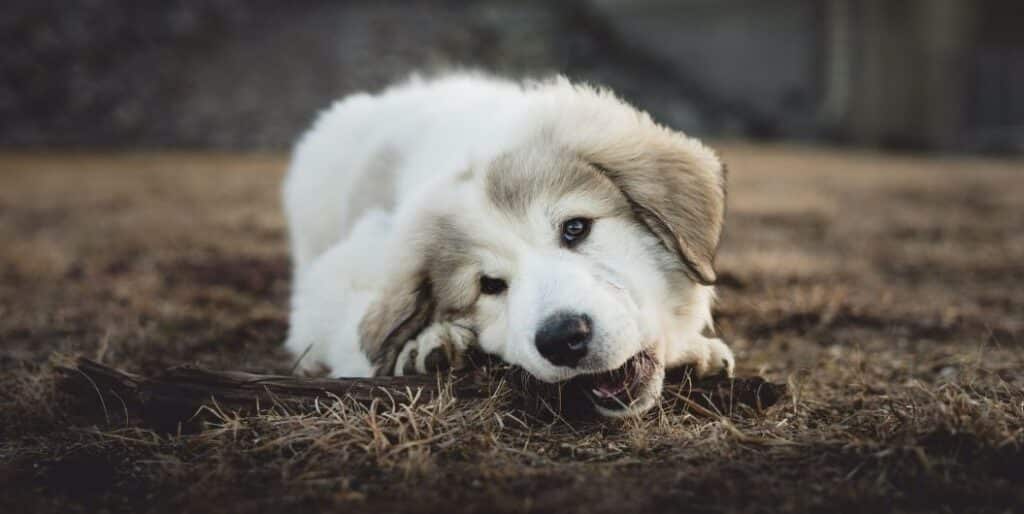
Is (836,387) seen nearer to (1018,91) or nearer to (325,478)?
(325,478)

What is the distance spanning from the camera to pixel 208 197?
7289 millimetres

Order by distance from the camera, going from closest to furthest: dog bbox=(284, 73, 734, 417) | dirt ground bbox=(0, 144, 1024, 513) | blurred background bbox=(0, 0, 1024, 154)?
dirt ground bbox=(0, 144, 1024, 513) → dog bbox=(284, 73, 734, 417) → blurred background bbox=(0, 0, 1024, 154)

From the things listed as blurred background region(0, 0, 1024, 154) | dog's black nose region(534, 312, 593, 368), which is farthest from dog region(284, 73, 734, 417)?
blurred background region(0, 0, 1024, 154)

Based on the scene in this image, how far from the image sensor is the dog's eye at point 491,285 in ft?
8.08

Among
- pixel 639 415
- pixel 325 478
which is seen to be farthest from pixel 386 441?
pixel 639 415

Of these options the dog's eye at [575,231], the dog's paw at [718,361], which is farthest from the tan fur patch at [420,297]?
the dog's paw at [718,361]

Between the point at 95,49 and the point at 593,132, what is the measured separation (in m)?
11.4

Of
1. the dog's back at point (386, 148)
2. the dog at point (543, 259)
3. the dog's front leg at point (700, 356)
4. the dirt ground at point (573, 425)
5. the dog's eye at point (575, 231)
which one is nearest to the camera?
the dirt ground at point (573, 425)

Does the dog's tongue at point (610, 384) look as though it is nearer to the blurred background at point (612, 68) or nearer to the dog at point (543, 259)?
the dog at point (543, 259)

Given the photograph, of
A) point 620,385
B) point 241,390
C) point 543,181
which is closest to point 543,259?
point 543,181

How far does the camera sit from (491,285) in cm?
248

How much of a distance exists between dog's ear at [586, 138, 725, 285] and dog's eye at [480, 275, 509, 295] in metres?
0.44

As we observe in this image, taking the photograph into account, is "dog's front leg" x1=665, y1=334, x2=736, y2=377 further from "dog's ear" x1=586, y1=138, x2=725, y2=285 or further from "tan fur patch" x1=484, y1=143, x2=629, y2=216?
"tan fur patch" x1=484, y1=143, x2=629, y2=216

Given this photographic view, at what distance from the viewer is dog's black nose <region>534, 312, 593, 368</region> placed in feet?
6.93
